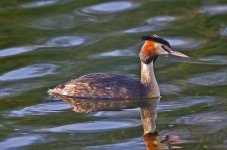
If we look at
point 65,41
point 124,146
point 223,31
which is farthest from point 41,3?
point 124,146

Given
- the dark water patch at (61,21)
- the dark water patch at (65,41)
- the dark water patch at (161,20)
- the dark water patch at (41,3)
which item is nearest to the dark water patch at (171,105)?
the dark water patch at (65,41)

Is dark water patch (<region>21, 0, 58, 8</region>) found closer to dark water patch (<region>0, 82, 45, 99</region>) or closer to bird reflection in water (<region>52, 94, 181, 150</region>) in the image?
dark water patch (<region>0, 82, 45, 99</region>)

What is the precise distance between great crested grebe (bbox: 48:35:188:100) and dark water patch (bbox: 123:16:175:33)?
10.4 ft

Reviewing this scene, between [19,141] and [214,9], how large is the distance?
669 centimetres

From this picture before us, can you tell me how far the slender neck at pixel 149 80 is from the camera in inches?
507

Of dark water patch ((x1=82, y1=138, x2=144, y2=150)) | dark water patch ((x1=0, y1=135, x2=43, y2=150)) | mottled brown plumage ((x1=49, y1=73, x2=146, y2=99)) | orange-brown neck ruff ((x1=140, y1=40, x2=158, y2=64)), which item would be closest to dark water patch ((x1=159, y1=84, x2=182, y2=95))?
mottled brown plumage ((x1=49, y1=73, x2=146, y2=99))

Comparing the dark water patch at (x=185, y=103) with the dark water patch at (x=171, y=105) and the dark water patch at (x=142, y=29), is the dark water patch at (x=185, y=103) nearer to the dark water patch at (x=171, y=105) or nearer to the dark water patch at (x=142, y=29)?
the dark water patch at (x=171, y=105)

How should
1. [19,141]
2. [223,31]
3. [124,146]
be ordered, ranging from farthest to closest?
[223,31] → [19,141] → [124,146]

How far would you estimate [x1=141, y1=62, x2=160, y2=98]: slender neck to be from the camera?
1288cm

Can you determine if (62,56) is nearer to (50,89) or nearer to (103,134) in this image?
(50,89)

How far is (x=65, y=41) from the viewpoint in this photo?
52.2ft

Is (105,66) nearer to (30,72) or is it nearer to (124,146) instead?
(30,72)

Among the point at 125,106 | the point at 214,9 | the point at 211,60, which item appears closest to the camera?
the point at 125,106

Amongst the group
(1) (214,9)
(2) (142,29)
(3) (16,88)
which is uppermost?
(1) (214,9)
